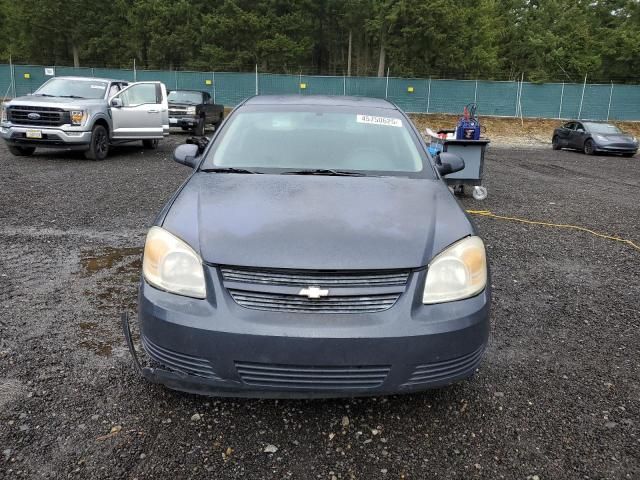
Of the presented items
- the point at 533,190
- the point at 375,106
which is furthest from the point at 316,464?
the point at 533,190

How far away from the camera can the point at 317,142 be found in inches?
143

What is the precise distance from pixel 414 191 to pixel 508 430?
1.37m

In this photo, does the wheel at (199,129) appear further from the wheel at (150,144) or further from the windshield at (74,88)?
the windshield at (74,88)

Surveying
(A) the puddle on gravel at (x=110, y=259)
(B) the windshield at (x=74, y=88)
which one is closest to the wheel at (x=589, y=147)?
(B) the windshield at (x=74, y=88)

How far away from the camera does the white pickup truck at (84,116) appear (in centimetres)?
1067

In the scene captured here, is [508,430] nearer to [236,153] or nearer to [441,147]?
[236,153]

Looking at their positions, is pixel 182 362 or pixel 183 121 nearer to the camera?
pixel 182 362

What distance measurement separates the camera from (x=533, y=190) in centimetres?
1029

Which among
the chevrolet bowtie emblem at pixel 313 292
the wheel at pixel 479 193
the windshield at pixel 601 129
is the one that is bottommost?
the wheel at pixel 479 193

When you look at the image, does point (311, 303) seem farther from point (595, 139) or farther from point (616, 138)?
point (616, 138)

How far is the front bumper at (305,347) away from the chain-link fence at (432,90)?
29.2 m

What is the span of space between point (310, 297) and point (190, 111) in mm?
18247

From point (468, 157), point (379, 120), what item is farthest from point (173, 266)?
point (468, 157)

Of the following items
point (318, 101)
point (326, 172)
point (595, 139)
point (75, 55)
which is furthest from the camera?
point (75, 55)
